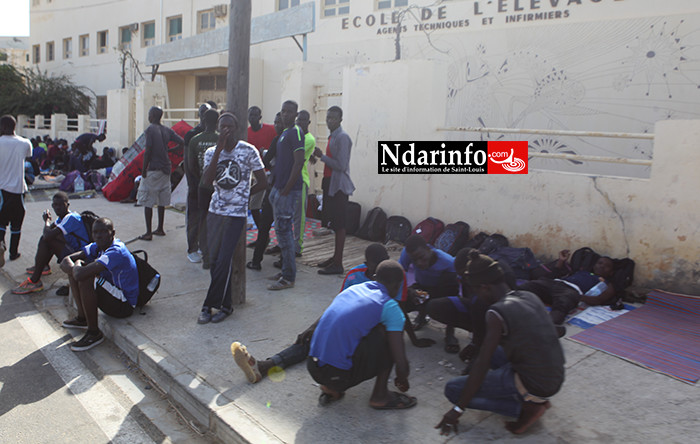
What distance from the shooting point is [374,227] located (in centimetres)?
821

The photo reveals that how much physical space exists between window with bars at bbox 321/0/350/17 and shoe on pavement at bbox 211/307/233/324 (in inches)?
467

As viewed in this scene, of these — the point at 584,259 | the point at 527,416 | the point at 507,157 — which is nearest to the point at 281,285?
the point at 527,416

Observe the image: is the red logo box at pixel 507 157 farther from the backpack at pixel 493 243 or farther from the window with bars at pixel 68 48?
the window with bars at pixel 68 48

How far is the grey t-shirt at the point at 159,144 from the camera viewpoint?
7781mm

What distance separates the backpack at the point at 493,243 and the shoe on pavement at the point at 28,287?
5.12 m

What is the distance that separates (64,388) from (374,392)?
2.30m

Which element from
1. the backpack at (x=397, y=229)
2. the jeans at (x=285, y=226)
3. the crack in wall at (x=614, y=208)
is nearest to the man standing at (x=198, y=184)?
the jeans at (x=285, y=226)

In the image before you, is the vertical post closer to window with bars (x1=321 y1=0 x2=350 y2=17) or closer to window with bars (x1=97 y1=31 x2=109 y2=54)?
window with bars (x1=321 y1=0 x2=350 y2=17)

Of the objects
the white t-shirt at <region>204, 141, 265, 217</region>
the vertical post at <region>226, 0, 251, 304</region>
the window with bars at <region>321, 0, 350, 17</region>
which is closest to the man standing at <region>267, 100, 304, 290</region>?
the vertical post at <region>226, 0, 251, 304</region>

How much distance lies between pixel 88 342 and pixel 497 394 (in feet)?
11.4

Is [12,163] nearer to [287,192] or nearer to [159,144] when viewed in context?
[159,144]

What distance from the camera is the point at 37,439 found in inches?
131

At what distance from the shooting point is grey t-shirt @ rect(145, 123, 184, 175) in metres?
7.78

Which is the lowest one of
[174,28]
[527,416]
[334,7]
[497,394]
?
[527,416]
